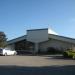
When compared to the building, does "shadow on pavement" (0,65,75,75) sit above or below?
below

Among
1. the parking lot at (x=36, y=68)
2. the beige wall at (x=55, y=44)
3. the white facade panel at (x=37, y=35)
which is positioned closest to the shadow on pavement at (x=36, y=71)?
the parking lot at (x=36, y=68)

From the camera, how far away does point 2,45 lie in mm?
67688

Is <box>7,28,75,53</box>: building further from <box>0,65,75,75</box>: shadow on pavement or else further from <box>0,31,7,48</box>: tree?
<box>0,65,75,75</box>: shadow on pavement

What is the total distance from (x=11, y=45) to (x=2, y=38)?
32.8 ft

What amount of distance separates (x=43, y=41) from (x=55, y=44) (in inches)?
125

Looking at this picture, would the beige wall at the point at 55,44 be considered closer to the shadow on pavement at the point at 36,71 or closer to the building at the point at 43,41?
the building at the point at 43,41

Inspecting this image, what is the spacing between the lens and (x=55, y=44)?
6178 cm

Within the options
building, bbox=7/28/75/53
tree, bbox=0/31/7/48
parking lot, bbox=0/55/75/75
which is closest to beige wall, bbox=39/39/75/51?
building, bbox=7/28/75/53

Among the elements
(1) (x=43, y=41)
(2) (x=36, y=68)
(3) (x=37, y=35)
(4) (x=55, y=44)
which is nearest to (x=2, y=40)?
(3) (x=37, y=35)

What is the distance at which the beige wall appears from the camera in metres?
60.6

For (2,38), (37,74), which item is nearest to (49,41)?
(2,38)

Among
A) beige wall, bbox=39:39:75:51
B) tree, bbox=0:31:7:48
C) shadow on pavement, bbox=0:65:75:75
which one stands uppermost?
tree, bbox=0:31:7:48

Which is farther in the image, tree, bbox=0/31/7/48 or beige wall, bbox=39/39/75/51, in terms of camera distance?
tree, bbox=0/31/7/48

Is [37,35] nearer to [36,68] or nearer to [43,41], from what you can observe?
[43,41]
